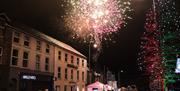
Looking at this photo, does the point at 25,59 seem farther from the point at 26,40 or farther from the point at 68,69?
the point at 68,69

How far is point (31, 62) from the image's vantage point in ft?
113

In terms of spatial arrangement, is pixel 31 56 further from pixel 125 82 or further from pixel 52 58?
pixel 125 82

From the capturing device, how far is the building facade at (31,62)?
2984 centimetres

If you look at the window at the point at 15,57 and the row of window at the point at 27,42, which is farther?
the row of window at the point at 27,42

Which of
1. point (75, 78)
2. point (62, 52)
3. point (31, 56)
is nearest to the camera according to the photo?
point (31, 56)

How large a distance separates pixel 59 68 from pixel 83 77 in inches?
458

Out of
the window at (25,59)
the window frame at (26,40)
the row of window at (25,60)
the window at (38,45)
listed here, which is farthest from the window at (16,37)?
the window at (38,45)

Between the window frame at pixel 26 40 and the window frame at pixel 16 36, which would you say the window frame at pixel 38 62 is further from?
the window frame at pixel 16 36

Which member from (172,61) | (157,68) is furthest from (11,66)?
(172,61)

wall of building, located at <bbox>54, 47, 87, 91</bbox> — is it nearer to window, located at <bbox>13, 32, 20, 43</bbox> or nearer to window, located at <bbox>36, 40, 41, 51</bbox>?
window, located at <bbox>36, 40, 41, 51</bbox>

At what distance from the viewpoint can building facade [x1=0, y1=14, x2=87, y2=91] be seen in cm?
2984

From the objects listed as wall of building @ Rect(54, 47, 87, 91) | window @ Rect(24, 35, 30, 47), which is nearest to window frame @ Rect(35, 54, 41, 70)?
window @ Rect(24, 35, 30, 47)

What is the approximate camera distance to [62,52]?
43.7 metres

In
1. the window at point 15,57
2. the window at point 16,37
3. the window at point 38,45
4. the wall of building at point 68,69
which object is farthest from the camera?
the wall of building at point 68,69
